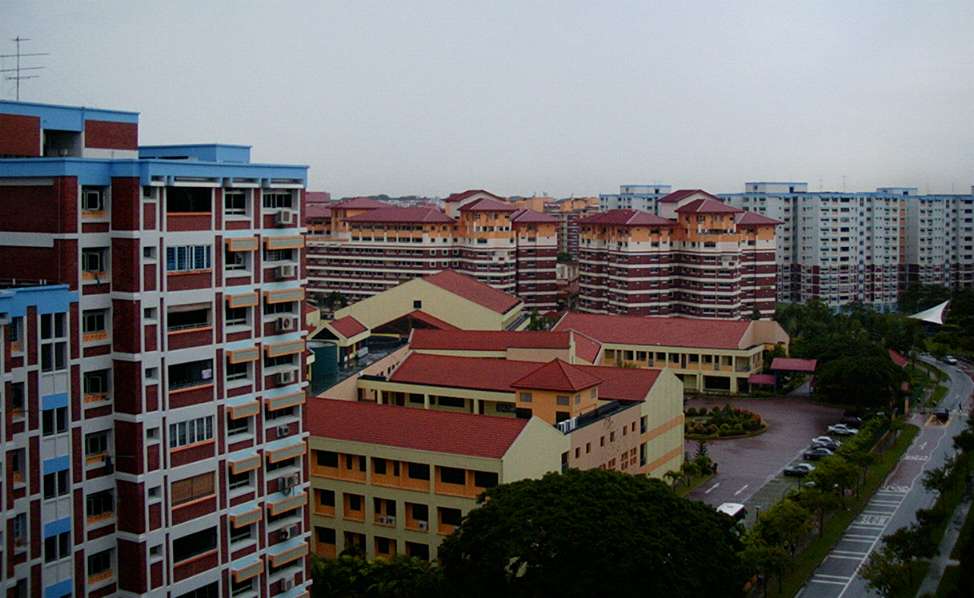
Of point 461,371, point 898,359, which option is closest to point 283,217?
point 461,371

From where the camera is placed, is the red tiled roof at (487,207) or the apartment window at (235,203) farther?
the red tiled roof at (487,207)

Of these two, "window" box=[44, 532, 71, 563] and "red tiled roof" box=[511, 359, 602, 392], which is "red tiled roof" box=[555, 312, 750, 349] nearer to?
"red tiled roof" box=[511, 359, 602, 392]

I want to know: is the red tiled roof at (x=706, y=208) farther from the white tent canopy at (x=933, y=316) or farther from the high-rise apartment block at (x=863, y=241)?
the high-rise apartment block at (x=863, y=241)

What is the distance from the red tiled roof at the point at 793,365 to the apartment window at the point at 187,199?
76.8 ft

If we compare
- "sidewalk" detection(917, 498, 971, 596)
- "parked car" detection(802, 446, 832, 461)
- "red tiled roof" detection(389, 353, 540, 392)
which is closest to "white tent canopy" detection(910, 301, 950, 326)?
"parked car" detection(802, 446, 832, 461)

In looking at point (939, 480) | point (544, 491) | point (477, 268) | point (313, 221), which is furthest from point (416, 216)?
point (544, 491)

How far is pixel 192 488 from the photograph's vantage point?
11227 millimetres

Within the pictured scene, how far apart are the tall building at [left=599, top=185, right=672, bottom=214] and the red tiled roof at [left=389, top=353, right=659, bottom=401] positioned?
37345 millimetres

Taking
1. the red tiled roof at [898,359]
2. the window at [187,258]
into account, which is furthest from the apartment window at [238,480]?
the red tiled roof at [898,359]

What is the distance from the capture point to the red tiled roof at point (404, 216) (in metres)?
43.8

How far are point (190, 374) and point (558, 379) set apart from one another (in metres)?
8.26

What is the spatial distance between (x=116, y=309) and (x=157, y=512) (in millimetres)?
2139

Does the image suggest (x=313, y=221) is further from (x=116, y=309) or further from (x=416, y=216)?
(x=116, y=309)

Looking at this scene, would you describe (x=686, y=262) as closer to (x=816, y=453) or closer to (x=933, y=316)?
(x=933, y=316)
